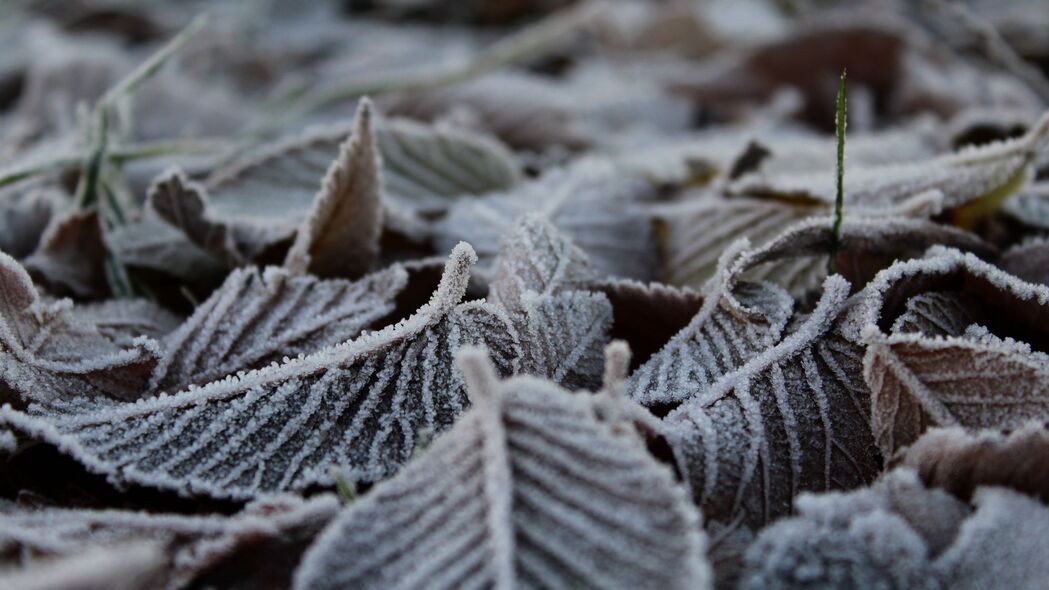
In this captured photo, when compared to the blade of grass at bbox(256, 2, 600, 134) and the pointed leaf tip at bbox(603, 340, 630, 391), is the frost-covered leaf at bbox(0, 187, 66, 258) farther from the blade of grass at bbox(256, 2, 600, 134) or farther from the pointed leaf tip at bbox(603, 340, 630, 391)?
the pointed leaf tip at bbox(603, 340, 630, 391)

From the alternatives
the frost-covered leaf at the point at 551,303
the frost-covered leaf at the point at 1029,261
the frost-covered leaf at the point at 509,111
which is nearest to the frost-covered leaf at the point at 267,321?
the frost-covered leaf at the point at 551,303

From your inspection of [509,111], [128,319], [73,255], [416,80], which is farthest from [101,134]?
[509,111]

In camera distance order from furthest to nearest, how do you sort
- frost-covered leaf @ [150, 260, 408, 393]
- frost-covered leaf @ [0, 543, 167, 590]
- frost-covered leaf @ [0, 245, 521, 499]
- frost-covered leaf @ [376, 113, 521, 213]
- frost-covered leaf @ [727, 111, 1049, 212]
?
frost-covered leaf @ [376, 113, 521, 213]
frost-covered leaf @ [727, 111, 1049, 212]
frost-covered leaf @ [150, 260, 408, 393]
frost-covered leaf @ [0, 245, 521, 499]
frost-covered leaf @ [0, 543, 167, 590]

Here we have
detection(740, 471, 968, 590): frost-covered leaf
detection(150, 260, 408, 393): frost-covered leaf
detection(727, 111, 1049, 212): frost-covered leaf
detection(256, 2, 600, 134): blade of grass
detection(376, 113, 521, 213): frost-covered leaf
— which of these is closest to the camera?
detection(740, 471, 968, 590): frost-covered leaf

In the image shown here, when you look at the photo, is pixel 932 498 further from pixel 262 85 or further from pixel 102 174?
pixel 262 85

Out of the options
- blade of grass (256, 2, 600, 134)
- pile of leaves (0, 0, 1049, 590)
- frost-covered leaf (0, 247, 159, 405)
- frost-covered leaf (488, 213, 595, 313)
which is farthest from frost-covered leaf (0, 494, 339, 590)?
blade of grass (256, 2, 600, 134)

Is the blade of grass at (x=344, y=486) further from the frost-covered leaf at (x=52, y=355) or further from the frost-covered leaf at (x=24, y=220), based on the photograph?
the frost-covered leaf at (x=24, y=220)

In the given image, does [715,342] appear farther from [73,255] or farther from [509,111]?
[509,111]

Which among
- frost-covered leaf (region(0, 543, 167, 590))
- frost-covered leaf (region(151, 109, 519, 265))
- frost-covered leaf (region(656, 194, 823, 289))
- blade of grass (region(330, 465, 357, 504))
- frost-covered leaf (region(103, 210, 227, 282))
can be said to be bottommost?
frost-covered leaf (region(0, 543, 167, 590))
